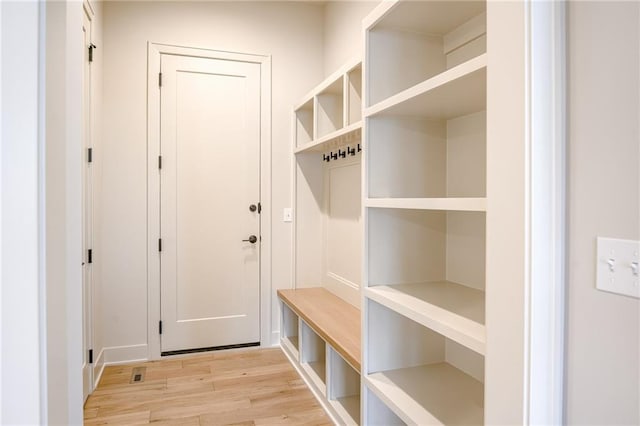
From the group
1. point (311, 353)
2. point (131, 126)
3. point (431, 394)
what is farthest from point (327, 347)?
point (131, 126)

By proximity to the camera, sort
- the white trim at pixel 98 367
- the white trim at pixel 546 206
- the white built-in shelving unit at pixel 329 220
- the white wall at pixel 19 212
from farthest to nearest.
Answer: the white trim at pixel 98 367 < the white built-in shelving unit at pixel 329 220 < the white trim at pixel 546 206 < the white wall at pixel 19 212

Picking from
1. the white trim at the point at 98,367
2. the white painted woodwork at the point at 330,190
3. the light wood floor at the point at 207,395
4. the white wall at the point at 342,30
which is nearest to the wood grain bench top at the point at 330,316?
the white painted woodwork at the point at 330,190

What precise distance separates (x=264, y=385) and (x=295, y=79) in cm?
246

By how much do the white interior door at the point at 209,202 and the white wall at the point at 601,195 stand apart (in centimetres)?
279

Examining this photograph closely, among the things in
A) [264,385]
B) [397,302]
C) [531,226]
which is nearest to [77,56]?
[531,226]

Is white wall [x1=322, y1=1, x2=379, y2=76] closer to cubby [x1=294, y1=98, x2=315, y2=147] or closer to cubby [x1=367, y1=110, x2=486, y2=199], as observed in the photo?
cubby [x1=294, y1=98, x2=315, y2=147]

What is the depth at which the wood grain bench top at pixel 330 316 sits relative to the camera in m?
2.11

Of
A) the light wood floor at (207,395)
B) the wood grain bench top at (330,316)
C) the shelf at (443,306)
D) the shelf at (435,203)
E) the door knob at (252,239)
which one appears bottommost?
the light wood floor at (207,395)

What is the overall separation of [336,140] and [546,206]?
76.3 inches

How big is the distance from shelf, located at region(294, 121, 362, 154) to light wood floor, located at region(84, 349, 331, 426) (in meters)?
1.65

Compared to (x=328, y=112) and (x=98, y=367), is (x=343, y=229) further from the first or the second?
(x=98, y=367)

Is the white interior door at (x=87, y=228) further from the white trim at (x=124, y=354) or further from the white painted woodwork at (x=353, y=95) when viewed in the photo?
the white painted woodwork at (x=353, y=95)

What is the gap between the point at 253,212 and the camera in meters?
3.50

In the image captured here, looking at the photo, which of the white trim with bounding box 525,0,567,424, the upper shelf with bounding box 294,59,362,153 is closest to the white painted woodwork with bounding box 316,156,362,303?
the upper shelf with bounding box 294,59,362,153
